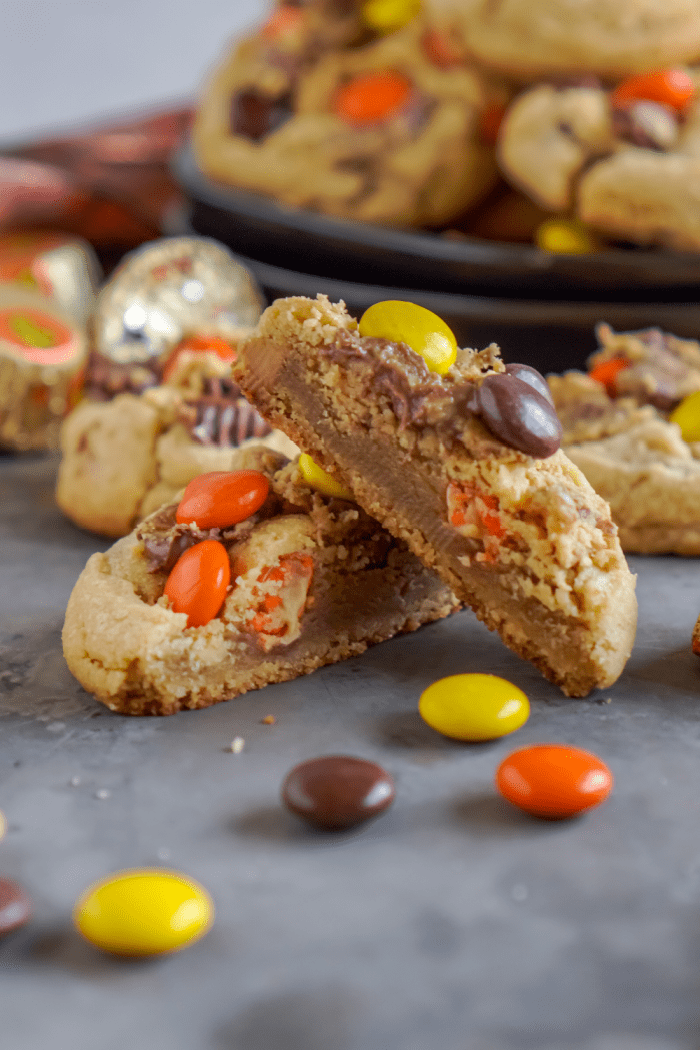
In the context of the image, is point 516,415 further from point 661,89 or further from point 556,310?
point 661,89

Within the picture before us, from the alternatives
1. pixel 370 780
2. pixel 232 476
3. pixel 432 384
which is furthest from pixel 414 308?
pixel 370 780

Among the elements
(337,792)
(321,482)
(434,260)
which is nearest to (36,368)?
(434,260)

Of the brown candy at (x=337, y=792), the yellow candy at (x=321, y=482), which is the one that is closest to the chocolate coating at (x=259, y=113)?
the yellow candy at (x=321, y=482)

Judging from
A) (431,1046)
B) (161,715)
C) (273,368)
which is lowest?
(161,715)

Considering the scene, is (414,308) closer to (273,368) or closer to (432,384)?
(432,384)

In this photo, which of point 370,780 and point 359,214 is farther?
point 359,214

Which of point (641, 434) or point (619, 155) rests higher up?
point (619, 155)
